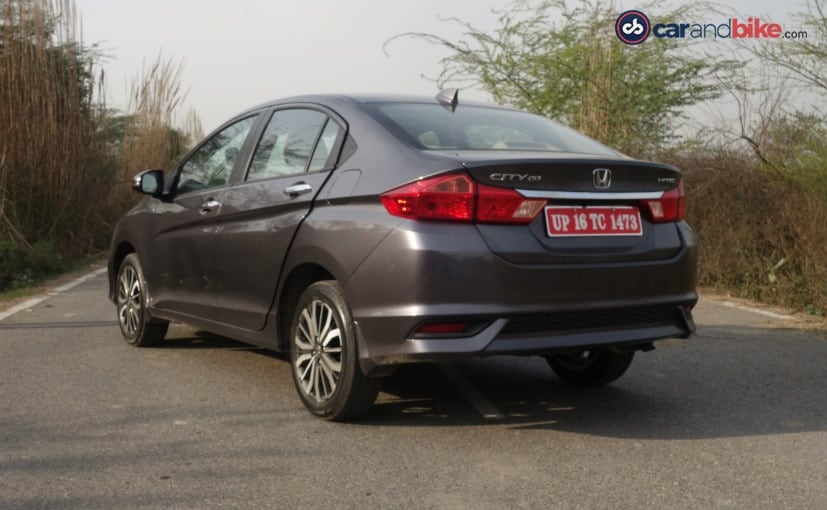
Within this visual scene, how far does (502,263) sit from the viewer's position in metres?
4.59

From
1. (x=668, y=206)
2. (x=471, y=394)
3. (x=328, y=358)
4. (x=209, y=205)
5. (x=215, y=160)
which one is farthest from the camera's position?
(x=215, y=160)

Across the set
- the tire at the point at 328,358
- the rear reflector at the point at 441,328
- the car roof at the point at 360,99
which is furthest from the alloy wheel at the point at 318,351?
the car roof at the point at 360,99

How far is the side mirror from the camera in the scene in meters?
7.11

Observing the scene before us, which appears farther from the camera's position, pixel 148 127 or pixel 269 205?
pixel 148 127

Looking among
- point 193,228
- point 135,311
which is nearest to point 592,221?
point 193,228

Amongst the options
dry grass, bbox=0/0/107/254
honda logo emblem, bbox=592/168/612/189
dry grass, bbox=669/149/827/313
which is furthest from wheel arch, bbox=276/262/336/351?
dry grass, bbox=0/0/107/254

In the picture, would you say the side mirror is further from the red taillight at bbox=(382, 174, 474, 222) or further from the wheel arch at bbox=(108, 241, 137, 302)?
the red taillight at bbox=(382, 174, 474, 222)

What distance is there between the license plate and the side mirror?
3.35 m

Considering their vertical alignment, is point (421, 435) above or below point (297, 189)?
below

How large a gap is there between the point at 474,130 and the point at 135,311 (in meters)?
3.25

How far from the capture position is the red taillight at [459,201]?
181 inches

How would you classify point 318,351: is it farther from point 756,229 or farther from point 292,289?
point 756,229

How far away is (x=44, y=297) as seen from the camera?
1064 centimetres

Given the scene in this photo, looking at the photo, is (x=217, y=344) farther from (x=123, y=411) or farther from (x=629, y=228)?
(x=629, y=228)
